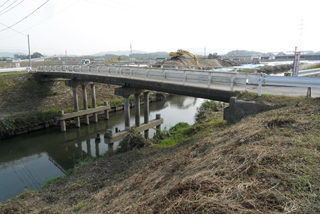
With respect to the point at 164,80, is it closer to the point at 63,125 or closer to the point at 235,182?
the point at 235,182

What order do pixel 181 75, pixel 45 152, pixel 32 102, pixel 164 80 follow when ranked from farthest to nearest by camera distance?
1. pixel 32 102
2. pixel 45 152
3. pixel 164 80
4. pixel 181 75

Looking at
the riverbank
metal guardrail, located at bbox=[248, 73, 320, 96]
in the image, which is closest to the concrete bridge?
metal guardrail, located at bbox=[248, 73, 320, 96]

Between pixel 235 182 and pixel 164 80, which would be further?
pixel 164 80

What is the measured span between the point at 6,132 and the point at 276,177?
71.8 ft

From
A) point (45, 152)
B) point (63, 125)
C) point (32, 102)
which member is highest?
point (32, 102)

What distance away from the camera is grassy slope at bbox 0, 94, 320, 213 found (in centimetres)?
319

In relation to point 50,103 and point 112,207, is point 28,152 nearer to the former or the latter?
point 50,103

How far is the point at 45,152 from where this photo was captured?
55.0 feet

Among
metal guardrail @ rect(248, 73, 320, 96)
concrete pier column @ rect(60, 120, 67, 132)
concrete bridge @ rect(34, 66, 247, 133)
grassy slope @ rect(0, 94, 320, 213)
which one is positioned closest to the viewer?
grassy slope @ rect(0, 94, 320, 213)

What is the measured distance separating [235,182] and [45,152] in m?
16.7

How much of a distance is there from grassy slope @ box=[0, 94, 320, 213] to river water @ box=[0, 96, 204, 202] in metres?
5.47

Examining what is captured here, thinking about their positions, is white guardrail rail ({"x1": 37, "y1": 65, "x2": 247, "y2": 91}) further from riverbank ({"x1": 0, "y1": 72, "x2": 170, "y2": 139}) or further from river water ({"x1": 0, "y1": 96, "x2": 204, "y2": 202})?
riverbank ({"x1": 0, "y1": 72, "x2": 170, "y2": 139})

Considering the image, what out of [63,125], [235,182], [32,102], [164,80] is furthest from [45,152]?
[235,182]

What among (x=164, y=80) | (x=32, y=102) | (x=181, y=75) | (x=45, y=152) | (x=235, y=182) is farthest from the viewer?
(x=32, y=102)
